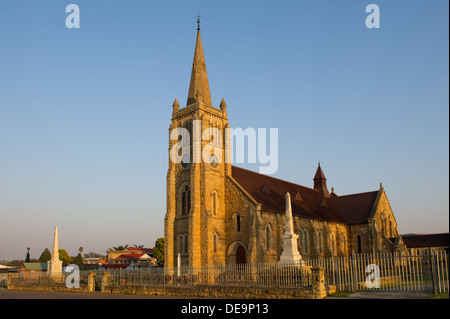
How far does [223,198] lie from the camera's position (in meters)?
37.2

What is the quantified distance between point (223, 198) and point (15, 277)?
1800 cm

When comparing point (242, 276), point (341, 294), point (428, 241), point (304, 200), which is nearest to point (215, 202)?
point (304, 200)

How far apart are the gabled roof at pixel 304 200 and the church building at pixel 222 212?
0.51 ft

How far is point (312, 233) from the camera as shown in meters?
40.5

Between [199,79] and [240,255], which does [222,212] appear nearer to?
[240,255]

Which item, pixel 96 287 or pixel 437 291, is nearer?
pixel 437 291

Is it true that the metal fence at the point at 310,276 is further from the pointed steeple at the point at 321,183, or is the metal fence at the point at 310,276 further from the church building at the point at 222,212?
the pointed steeple at the point at 321,183

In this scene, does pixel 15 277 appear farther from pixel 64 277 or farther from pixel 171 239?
pixel 171 239

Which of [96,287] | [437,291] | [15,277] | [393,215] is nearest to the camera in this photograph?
[437,291]

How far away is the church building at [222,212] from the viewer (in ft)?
113

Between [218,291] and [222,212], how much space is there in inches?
663
